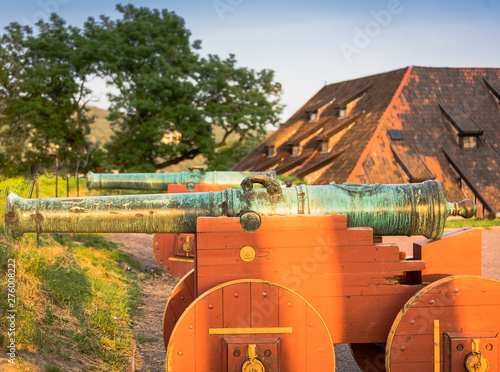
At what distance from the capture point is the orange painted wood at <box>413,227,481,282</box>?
4.26 meters

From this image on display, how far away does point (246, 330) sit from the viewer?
3773 mm

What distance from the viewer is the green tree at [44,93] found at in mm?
28641

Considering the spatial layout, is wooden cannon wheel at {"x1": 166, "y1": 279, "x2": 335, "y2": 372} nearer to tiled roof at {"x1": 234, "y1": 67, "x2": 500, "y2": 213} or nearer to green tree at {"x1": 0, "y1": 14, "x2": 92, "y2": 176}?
tiled roof at {"x1": 234, "y1": 67, "x2": 500, "y2": 213}

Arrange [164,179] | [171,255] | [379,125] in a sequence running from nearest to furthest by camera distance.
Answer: [171,255] < [164,179] < [379,125]

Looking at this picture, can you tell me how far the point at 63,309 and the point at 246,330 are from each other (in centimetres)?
267

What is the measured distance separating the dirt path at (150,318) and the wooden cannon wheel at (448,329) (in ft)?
7.89

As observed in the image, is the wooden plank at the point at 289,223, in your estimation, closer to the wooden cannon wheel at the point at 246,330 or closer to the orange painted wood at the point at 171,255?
the wooden cannon wheel at the point at 246,330

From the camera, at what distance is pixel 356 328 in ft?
13.4

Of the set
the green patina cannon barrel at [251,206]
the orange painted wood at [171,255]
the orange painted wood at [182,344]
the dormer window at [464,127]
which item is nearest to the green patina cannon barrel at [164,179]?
the orange painted wood at [171,255]

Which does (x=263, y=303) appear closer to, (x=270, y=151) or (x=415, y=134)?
(x=415, y=134)

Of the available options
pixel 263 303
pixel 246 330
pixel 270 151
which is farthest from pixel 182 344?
pixel 270 151

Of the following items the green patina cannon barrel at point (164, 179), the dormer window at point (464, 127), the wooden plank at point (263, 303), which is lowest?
the wooden plank at point (263, 303)

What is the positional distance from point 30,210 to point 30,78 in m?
27.1

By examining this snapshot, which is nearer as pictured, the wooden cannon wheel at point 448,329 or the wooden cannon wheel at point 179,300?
the wooden cannon wheel at point 448,329
